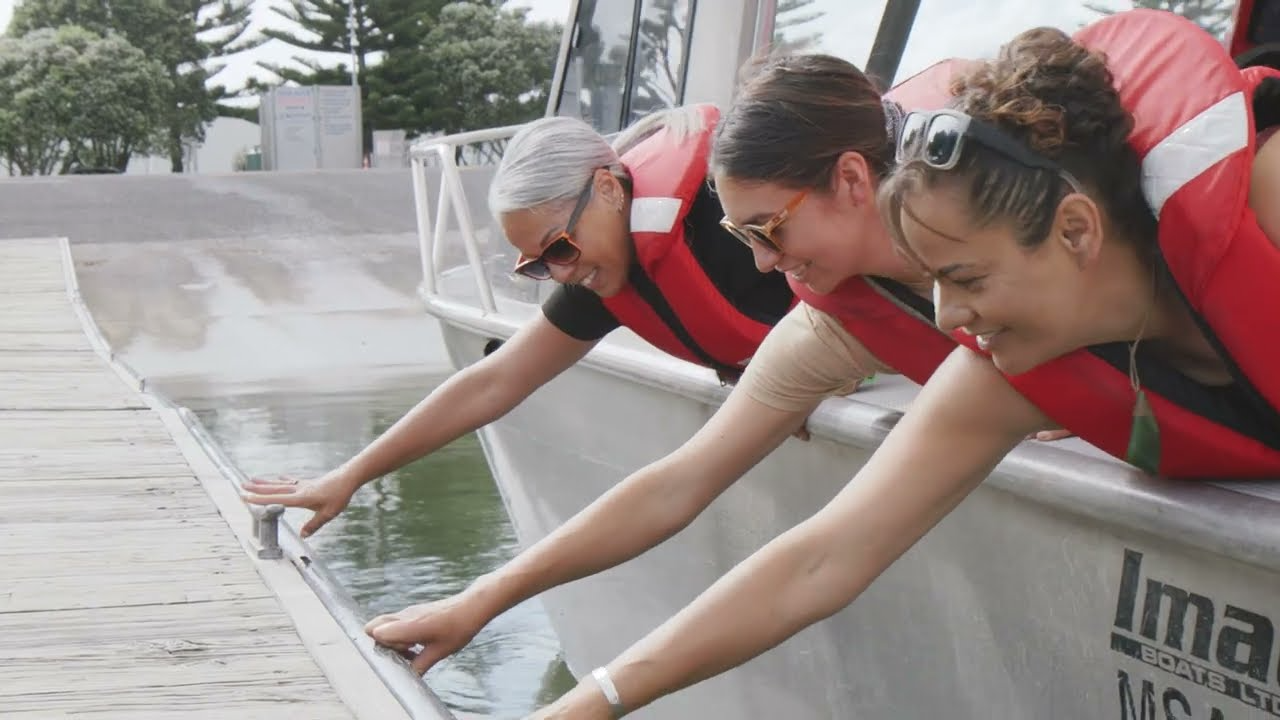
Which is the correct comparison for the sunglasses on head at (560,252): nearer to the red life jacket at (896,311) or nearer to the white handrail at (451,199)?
the red life jacket at (896,311)

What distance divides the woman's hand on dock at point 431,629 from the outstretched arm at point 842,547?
1.52ft

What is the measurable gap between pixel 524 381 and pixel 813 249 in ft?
3.34

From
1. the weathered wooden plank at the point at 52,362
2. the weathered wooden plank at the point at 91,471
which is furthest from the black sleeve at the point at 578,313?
the weathered wooden plank at the point at 52,362

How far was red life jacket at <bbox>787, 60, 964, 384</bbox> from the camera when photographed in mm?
2109

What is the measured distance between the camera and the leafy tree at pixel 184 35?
36844 millimetres

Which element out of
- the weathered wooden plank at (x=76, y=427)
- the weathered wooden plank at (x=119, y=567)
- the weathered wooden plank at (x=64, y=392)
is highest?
the weathered wooden plank at (x=119, y=567)

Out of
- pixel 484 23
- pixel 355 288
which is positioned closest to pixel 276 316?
pixel 355 288

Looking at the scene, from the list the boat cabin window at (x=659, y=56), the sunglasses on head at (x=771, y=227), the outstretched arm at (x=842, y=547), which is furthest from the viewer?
the boat cabin window at (x=659, y=56)

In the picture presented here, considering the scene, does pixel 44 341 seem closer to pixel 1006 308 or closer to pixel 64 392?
pixel 64 392

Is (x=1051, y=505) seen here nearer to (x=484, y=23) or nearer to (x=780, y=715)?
(x=780, y=715)

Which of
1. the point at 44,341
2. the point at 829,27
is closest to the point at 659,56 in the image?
the point at 829,27

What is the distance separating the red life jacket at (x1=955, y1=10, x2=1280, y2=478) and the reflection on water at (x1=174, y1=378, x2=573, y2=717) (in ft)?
11.3

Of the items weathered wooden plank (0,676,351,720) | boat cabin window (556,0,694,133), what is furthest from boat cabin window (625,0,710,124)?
weathered wooden plank (0,676,351,720)

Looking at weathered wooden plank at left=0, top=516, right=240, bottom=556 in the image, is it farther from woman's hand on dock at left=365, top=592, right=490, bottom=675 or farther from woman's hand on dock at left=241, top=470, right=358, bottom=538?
woman's hand on dock at left=365, top=592, right=490, bottom=675
